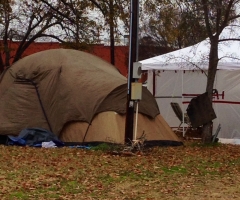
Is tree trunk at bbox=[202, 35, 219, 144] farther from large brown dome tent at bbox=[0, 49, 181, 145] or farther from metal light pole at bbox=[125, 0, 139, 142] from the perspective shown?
metal light pole at bbox=[125, 0, 139, 142]

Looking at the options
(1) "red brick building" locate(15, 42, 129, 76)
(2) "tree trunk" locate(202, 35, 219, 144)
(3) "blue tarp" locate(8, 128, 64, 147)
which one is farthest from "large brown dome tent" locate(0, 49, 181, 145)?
(1) "red brick building" locate(15, 42, 129, 76)

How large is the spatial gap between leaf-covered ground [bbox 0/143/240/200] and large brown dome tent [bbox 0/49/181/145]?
0.87 metres

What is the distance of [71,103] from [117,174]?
434 cm

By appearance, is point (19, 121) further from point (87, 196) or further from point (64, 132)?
point (87, 196)

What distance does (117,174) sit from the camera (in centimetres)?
1030

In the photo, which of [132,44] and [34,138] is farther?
[34,138]

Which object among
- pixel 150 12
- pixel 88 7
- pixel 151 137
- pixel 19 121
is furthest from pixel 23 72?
pixel 88 7

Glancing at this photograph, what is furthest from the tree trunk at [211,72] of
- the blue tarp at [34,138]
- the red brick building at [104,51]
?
the red brick building at [104,51]

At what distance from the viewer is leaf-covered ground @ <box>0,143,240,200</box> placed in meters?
8.80

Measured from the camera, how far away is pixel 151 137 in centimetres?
1426

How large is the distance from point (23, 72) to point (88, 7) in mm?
6841

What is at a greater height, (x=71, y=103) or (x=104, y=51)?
(x=104, y=51)

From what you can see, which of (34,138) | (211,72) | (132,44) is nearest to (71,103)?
(34,138)

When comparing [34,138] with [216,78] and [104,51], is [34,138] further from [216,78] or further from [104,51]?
[104,51]
